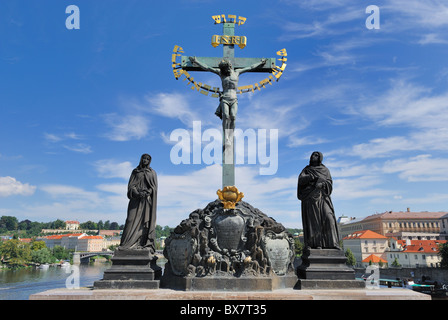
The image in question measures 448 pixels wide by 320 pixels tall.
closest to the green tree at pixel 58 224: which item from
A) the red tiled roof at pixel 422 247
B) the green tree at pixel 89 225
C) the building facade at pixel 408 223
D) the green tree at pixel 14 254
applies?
the green tree at pixel 89 225

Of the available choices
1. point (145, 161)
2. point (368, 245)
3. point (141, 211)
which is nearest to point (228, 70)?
point (145, 161)

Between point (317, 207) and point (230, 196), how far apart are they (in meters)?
2.51

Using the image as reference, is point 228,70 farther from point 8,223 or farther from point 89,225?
point 8,223

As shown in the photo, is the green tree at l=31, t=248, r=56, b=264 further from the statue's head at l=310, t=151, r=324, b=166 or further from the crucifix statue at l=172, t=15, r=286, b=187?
the statue's head at l=310, t=151, r=324, b=166

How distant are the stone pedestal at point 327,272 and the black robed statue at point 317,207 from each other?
0.25m

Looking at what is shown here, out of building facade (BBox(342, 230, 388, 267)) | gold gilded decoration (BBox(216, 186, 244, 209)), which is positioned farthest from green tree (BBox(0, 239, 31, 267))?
gold gilded decoration (BBox(216, 186, 244, 209))

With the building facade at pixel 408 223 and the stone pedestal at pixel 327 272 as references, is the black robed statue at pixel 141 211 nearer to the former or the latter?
the stone pedestal at pixel 327 272

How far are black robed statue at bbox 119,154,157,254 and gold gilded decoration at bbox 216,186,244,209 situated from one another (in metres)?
1.99

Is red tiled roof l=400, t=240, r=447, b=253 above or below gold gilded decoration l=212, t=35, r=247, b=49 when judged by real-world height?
below

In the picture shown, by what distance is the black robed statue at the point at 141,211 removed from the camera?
8.71 metres

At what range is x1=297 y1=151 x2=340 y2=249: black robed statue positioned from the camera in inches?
342
